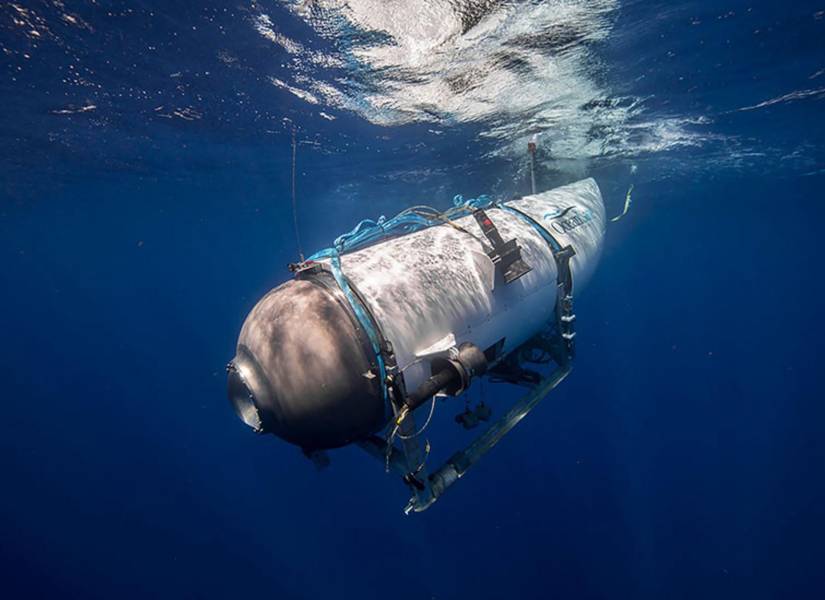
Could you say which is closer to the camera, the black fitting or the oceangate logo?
the black fitting

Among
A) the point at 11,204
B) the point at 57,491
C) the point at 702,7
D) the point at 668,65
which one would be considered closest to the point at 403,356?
the point at 702,7

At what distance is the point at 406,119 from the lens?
37.0 feet

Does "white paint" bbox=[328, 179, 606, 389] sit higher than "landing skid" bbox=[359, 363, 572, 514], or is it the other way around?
"white paint" bbox=[328, 179, 606, 389]

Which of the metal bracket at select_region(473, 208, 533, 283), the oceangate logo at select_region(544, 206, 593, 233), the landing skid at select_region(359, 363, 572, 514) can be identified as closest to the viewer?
the landing skid at select_region(359, 363, 572, 514)

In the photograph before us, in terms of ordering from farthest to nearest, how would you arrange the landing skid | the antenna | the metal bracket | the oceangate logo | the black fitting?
the antenna, the oceangate logo, the metal bracket, the landing skid, the black fitting

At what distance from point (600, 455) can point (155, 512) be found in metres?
25.5

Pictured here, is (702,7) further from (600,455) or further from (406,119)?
(600,455)

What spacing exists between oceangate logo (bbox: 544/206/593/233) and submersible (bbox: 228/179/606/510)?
119 cm

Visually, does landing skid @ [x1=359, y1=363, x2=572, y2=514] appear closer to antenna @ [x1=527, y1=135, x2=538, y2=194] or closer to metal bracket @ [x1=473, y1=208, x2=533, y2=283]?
metal bracket @ [x1=473, y1=208, x2=533, y2=283]

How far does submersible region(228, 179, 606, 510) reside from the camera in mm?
2984

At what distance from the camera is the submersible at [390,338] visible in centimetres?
298

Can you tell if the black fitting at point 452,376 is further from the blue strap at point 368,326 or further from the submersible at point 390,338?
the blue strap at point 368,326

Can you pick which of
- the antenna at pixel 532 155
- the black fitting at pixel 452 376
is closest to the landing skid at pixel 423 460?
the black fitting at pixel 452 376

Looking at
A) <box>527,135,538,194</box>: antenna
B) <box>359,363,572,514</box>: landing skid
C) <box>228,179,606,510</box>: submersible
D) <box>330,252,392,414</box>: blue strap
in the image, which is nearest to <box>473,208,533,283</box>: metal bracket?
<box>228,179,606,510</box>: submersible
